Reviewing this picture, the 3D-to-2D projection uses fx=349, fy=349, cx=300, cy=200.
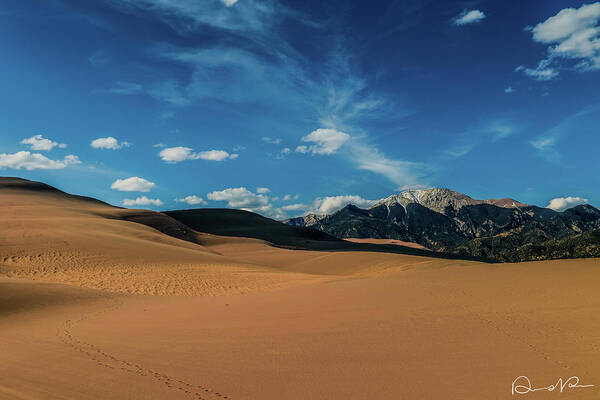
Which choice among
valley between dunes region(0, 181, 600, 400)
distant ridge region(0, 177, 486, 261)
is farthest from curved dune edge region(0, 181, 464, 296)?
distant ridge region(0, 177, 486, 261)

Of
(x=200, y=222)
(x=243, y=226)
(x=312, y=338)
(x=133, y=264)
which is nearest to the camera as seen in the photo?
(x=312, y=338)

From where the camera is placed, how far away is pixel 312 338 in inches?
305

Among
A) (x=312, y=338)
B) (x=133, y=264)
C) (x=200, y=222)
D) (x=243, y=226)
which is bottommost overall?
(x=133, y=264)

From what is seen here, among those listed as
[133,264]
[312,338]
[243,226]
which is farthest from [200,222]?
[312,338]

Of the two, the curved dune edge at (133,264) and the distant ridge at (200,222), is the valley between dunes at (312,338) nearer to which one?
the curved dune edge at (133,264)

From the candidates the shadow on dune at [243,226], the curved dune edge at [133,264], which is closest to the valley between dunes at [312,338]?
the curved dune edge at [133,264]

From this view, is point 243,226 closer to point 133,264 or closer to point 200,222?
point 200,222

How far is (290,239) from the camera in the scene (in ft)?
242

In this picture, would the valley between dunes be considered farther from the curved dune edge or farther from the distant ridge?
the distant ridge

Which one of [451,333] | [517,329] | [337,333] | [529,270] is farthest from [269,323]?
[529,270]

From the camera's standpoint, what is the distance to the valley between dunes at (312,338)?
5.39m

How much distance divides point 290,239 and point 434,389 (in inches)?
2718

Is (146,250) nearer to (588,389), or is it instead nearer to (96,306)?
(96,306)

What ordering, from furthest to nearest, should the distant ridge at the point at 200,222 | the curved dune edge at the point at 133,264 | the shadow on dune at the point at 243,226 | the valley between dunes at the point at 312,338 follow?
the shadow on dune at the point at 243,226 → the distant ridge at the point at 200,222 → the curved dune edge at the point at 133,264 → the valley between dunes at the point at 312,338
